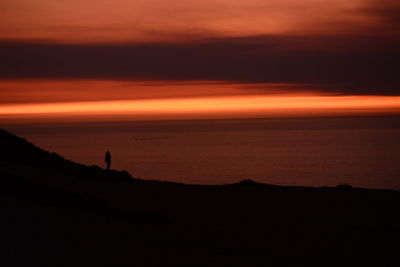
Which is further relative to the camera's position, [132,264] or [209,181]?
[209,181]

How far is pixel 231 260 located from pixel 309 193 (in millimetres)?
8969

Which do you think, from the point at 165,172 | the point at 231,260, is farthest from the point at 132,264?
the point at 165,172

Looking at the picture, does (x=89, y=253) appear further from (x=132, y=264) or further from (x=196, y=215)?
(x=196, y=215)

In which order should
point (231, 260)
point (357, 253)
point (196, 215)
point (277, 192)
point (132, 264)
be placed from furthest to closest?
1. point (277, 192)
2. point (196, 215)
3. point (357, 253)
4. point (231, 260)
5. point (132, 264)

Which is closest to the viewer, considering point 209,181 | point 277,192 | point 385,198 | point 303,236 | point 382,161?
point 303,236

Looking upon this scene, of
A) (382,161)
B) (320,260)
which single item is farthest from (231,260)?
(382,161)

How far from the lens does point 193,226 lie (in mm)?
13398

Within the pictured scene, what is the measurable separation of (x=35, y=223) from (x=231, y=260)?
3965 millimetres

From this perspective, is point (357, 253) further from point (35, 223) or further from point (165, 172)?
point (165, 172)

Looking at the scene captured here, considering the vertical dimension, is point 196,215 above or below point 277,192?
below

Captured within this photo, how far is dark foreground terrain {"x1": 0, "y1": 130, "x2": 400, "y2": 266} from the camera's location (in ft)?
33.3

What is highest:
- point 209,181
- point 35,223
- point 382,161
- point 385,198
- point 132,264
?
point 382,161

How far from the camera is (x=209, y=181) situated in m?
69.4

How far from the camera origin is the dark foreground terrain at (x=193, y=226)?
10148 millimetres
